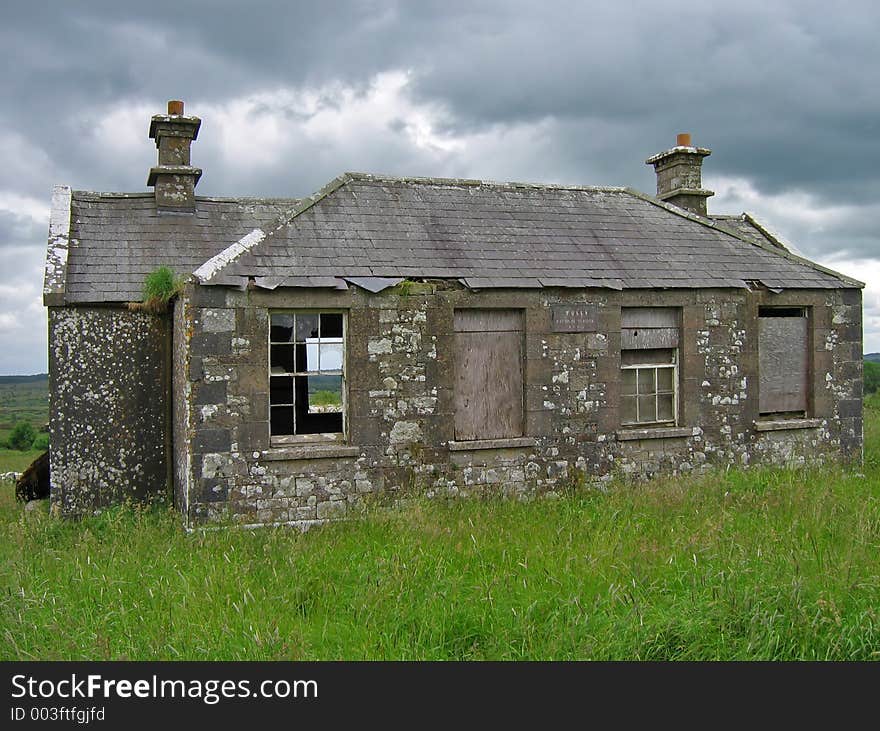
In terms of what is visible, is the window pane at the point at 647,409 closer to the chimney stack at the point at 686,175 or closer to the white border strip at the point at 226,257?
the chimney stack at the point at 686,175

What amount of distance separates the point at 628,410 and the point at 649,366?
2.47ft

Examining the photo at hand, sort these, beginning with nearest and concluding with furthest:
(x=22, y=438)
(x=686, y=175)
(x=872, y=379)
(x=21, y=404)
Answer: (x=686, y=175) → (x=22, y=438) → (x=872, y=379) → (x=21, y=404)

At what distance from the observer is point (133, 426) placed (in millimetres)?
11625

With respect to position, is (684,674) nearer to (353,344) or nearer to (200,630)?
(200,630)

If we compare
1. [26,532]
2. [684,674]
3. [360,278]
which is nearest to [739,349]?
[360,278]

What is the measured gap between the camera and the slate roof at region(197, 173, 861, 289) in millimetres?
10500

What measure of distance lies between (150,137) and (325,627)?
10.7 m

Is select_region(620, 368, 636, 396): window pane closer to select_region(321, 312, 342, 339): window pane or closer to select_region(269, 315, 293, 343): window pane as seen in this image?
select_region(321, 312, 342, 339): window pane

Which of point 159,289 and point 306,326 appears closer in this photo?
point 306,326

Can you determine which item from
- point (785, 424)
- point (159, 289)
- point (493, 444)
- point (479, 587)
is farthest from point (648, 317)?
point (159, 289)

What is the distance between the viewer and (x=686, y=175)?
15156mm

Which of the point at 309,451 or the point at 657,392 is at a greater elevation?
the point at 657,392

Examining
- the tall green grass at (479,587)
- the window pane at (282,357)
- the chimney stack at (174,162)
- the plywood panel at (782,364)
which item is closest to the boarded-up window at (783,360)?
the plywood panel at (782,364)

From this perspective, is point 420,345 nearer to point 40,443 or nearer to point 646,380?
point 646,380
